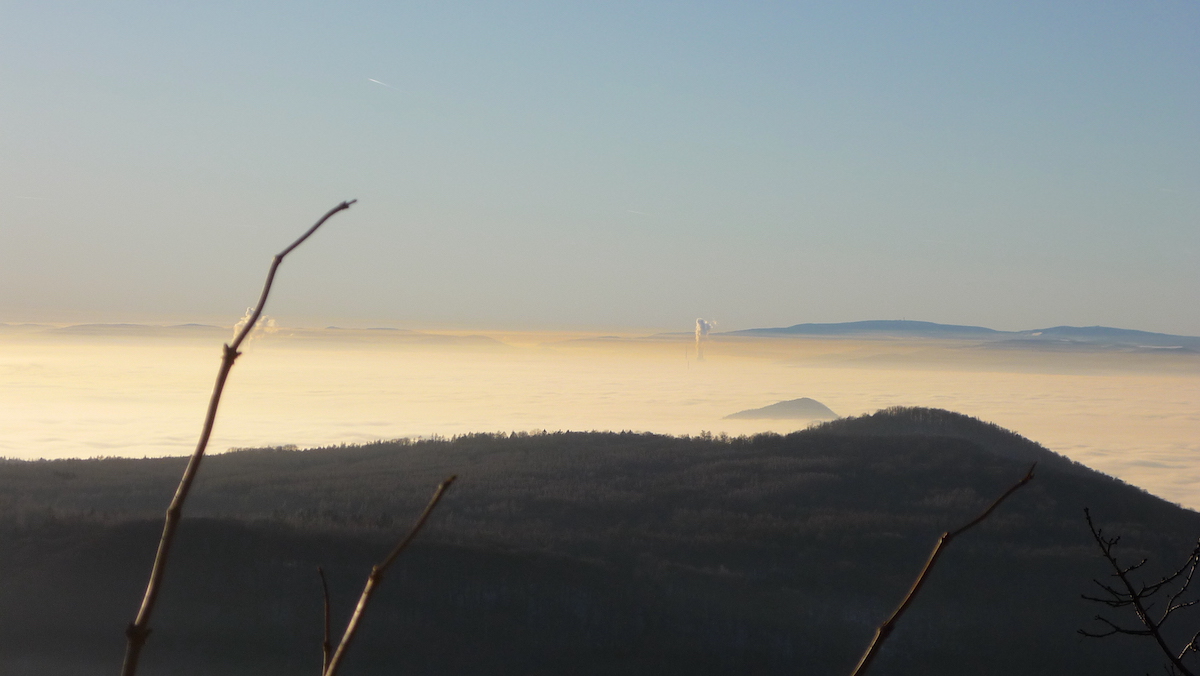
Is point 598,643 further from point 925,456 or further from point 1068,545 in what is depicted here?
point 925,456

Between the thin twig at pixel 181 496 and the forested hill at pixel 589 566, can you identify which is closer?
the thin twig at pixel 181 496

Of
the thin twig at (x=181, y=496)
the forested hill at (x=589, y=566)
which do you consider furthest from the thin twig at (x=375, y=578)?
the forested hill at (x=589, y=566)

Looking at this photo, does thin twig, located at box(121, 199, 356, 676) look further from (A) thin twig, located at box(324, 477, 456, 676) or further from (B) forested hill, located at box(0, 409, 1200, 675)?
(B) forested hill, located at box(0, 409, 1200, 675)

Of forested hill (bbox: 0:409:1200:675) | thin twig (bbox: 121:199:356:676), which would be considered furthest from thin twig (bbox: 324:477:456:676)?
forested hill (bbox: 0:409:1200:675)

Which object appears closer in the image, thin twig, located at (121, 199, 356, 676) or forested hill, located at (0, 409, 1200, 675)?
thin twig, located at (121, 199, 356, 676)

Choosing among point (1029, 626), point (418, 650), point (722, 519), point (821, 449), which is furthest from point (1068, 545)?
point (418, 650)

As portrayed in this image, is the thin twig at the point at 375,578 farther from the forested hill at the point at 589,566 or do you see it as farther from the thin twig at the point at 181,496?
the forested hill at the point at 589,566
